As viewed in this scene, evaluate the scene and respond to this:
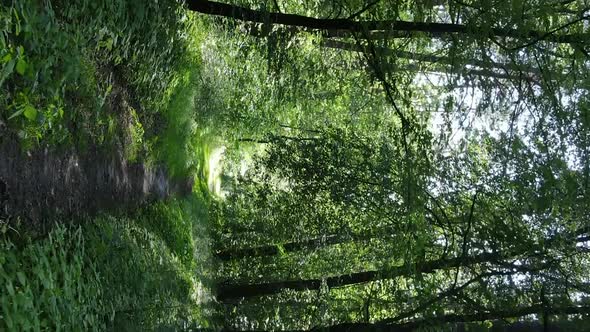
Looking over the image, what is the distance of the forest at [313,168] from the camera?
482cm

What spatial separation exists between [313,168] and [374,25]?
4.48 m

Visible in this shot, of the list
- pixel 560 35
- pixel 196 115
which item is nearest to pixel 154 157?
pixel 196 115

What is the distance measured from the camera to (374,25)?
5363mm

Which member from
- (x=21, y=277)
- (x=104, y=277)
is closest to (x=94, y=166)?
(x=104, y=277)

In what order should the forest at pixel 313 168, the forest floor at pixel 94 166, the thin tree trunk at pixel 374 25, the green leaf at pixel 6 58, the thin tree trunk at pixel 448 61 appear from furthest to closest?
the thin tree trunk at pixel 448 61 < the thin tree trunk at pixel 374 25 < the forest at pixel 313 168 < the forest floor at pixel 94 166 < the green leaf at pixel 6 58

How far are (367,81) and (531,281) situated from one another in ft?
9.68

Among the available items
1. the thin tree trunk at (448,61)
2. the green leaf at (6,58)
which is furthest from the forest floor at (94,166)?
the thin tree trunk at (448,61)

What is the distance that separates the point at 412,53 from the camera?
6.32m

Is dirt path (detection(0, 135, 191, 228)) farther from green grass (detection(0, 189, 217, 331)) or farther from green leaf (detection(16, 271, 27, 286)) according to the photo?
→ green leaf (detection(16, 271, 27, 286))

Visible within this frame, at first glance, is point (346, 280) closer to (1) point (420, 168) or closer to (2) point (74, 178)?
(1) point (420, 168)

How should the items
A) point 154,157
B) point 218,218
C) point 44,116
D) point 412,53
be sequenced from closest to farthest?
point 44,116 < point 412,53 < point 154,157 < point 218,218

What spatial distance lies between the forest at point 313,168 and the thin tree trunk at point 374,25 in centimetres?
2

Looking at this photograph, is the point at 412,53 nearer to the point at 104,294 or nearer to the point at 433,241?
the point at 433,241

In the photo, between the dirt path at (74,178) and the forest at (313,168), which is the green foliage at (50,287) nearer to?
the forest at (313,168)
